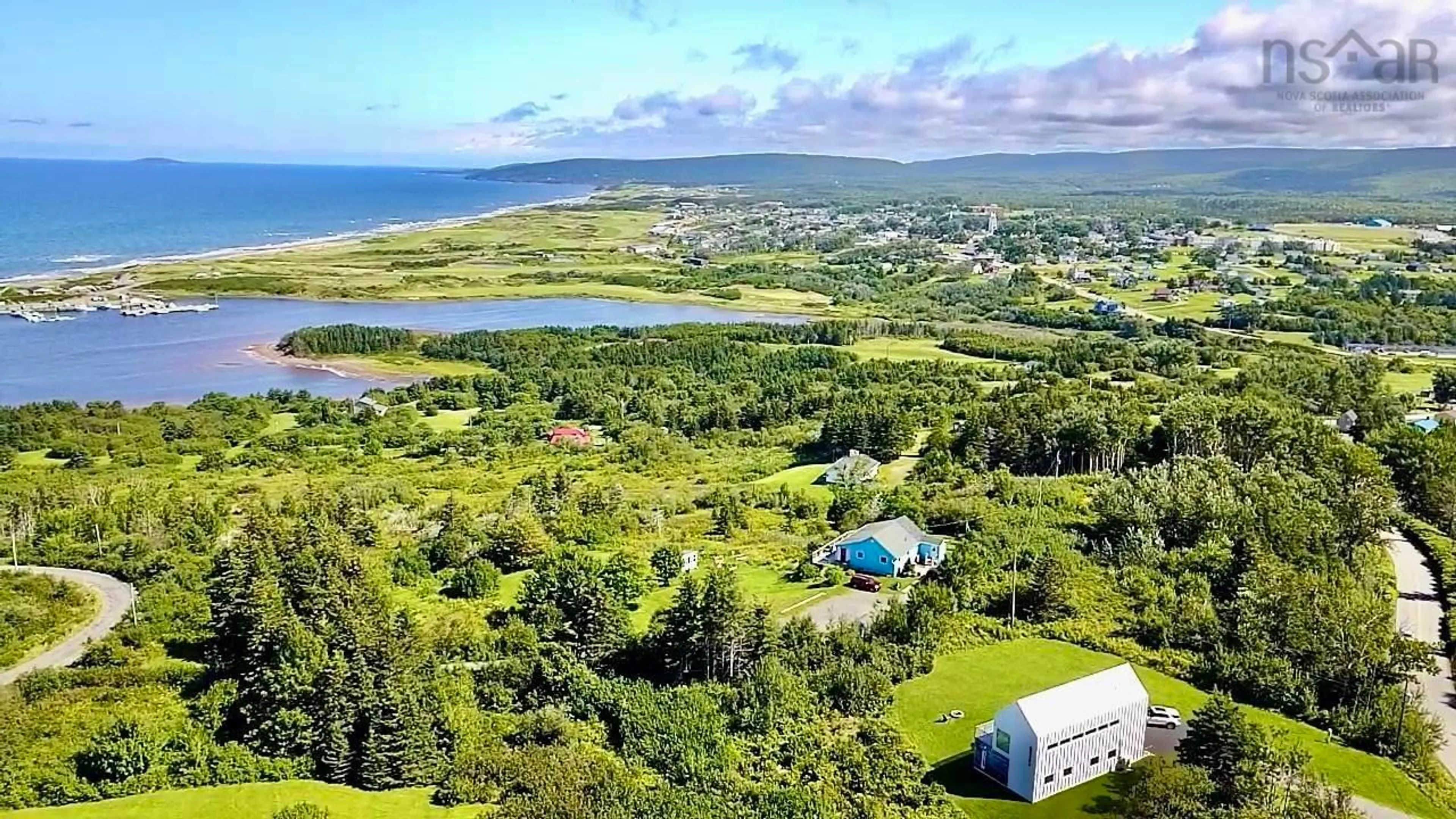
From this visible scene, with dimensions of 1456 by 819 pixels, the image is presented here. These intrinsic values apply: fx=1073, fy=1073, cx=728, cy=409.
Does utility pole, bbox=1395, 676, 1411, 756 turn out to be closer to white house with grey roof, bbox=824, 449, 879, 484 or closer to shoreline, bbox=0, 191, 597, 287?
white house with grey roof, bbox=824, 449, 879, 484

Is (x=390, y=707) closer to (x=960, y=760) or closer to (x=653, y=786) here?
(x=653, y=786)

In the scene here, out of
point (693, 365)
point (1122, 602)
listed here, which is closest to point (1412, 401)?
point (1122, 602)

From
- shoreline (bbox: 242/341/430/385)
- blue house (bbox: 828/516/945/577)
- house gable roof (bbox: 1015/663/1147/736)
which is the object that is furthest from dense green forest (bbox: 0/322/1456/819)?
shoreline (bbox: 242/341/430/385)

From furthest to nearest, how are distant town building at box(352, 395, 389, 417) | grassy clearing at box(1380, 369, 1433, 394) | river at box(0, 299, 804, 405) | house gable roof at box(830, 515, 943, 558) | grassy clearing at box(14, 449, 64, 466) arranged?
river at box(0, 299, 804, 405), grassy clearing at box(1380, 369, 1433, 394), distant town building at box(352, 395, 389, 417), grassy clearing at box(14, 449, 64, 466), house gable roof at box(830, 515, 943, 558)

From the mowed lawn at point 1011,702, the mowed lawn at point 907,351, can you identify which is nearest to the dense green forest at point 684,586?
the mowed lawn at point 1011,702

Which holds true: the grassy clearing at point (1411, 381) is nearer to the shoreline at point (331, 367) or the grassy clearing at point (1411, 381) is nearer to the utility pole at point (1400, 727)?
the utility pole at point (1400, 727)
